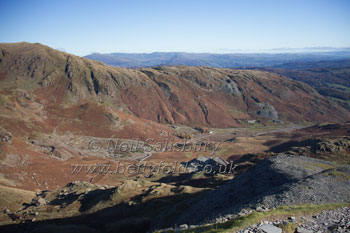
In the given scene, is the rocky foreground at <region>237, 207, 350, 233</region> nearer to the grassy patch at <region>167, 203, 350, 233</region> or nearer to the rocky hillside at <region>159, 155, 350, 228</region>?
the grassy patch at <region>167, 203, 350, 233</region>

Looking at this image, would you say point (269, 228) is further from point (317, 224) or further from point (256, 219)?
point (317, 224)

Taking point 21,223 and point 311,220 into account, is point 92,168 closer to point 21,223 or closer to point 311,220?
point 21,223

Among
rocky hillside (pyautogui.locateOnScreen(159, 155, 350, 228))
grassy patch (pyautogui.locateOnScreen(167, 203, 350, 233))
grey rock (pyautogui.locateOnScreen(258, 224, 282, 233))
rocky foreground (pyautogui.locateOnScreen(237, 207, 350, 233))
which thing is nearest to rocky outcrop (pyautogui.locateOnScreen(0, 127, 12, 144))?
rocky hillside (pyautogui.locateOnScreen(159, 155, 350, 228))

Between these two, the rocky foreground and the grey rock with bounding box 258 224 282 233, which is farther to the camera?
the rocky foreground

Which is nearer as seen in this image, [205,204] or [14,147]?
[205,204]

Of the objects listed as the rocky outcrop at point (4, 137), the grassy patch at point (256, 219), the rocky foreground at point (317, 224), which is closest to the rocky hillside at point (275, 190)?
the grassy patch at point (256, 219)

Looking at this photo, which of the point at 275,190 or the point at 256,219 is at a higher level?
the point at 256,219

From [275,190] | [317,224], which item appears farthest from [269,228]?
[275,190]

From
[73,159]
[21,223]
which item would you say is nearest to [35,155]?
[73,159]

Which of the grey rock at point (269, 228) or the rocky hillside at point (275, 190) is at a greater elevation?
the grey rock at point (269, 228)

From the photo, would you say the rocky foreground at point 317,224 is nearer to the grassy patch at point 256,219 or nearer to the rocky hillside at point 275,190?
the grassy patch at point 256,219

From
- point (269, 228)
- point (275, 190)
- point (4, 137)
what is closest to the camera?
point (269, 228)
